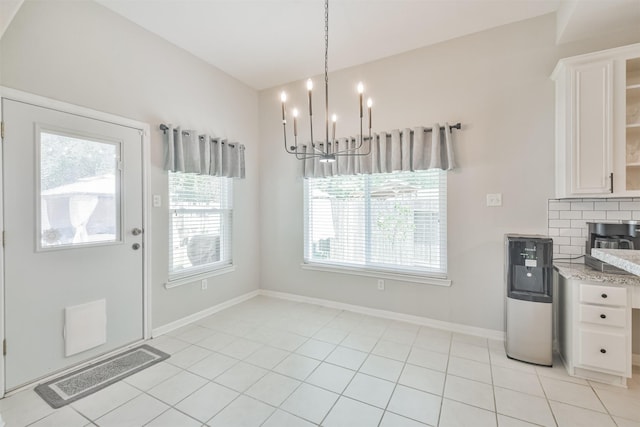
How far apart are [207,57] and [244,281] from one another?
9.72ft

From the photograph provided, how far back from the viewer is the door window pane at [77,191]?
7.22 feet

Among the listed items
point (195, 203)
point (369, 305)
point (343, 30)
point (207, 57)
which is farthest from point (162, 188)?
point (369, 305)

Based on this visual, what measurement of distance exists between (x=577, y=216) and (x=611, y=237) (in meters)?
0.35

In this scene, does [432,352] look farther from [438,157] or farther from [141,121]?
[141,121]

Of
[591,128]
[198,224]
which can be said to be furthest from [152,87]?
[591,128]

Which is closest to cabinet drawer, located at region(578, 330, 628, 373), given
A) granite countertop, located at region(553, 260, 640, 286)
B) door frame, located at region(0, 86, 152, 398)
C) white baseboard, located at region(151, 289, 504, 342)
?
granite countertop, located at region(553, 260, 640, 286)

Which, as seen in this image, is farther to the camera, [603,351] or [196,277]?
[196,277]

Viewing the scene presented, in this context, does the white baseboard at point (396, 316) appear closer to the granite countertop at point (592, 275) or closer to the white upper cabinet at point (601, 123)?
the granite countertop at point (592, 275)

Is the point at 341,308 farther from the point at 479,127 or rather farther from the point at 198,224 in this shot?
the point at 479,127

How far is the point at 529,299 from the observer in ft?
7.89

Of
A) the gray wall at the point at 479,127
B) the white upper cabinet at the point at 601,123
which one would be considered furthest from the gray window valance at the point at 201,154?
the white upper cabinet at the point at 601,123

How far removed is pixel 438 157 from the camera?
297 centimetres

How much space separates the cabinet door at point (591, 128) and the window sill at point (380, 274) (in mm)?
1468

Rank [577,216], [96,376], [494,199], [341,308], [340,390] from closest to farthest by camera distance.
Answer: [340,390], [96,376], [577,216], [494,199], [341,308]
